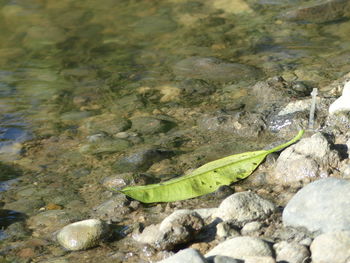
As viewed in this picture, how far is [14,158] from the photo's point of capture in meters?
4.13

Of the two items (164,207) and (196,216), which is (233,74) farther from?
(196,216)

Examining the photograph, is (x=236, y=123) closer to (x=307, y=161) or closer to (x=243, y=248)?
(x=307, y=161)

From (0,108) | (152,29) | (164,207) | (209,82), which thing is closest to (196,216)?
(164,207)

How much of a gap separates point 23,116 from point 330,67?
229 cm

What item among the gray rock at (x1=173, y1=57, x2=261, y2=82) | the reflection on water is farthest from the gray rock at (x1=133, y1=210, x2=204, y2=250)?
the gray rock at (x1=173, y1=57, x2=261, y2=82)

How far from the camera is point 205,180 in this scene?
3334 millimetres

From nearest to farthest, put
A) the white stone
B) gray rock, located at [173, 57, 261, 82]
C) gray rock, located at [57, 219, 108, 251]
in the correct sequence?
1. gray rock, located at [57, 219, 108, 251]
2. the white stone
3. gray rock, located at [173, 57, 261, 82]

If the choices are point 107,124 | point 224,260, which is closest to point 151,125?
point 107,124

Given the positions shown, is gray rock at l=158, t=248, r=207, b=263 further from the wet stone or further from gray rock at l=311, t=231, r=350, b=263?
the wet stone

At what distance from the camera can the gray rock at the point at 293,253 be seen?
7.96 ft

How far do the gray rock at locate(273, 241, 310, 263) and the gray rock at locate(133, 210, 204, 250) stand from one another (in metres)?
0.42

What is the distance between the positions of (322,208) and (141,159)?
1446 mm

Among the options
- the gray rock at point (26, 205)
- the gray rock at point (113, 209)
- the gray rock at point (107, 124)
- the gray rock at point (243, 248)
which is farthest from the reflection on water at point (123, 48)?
the gray rock at point (243, 248)

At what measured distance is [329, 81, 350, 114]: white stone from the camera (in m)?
3.41
